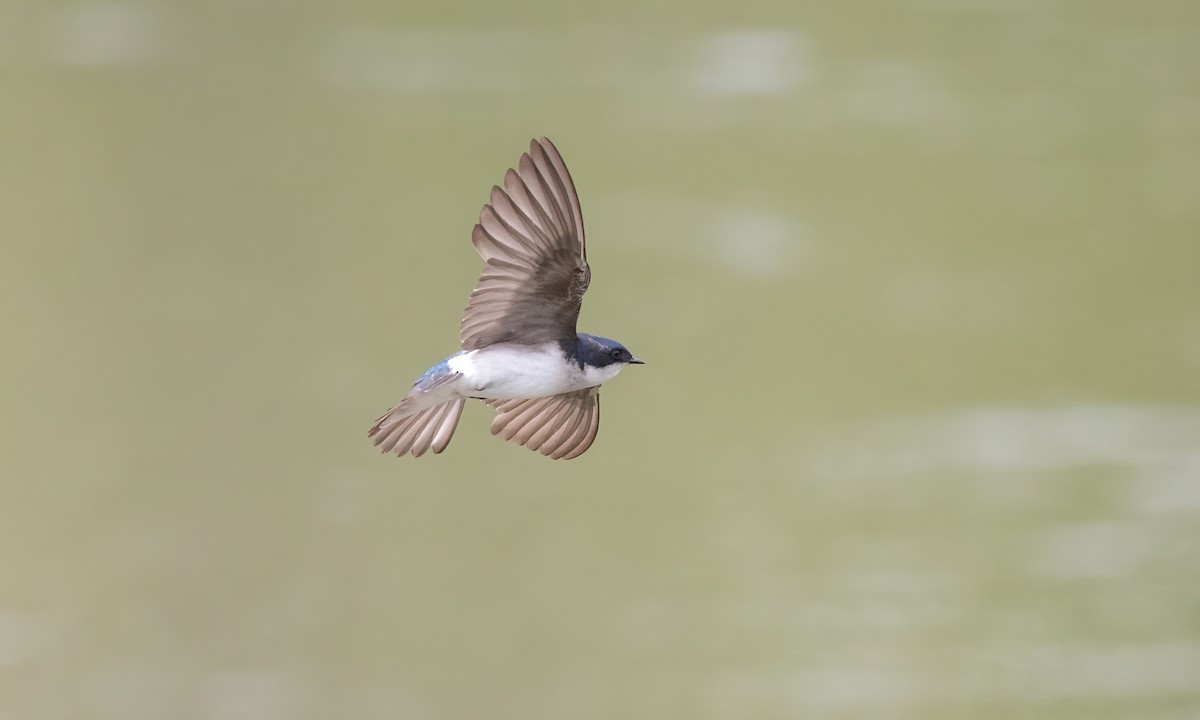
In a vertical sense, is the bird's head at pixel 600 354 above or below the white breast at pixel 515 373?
above

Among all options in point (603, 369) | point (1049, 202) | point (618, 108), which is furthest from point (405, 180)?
point (603, 369)

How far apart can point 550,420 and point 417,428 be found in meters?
0.08

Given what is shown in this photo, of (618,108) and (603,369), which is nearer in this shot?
(603,369)

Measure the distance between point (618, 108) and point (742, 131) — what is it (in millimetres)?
188

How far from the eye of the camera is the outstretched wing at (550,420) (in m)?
0.57

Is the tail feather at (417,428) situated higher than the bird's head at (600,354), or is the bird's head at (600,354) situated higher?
the bird's head at (600,354)

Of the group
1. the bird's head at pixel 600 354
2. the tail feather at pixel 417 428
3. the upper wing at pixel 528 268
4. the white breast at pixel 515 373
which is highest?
the upper wing at pixel 528 268

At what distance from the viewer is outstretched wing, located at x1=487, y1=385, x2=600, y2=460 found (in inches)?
22.4

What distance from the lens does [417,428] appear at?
54 cm

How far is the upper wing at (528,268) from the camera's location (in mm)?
515

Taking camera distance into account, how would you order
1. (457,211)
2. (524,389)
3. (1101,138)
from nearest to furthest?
(524,389)
(457,211)
(1101,138)

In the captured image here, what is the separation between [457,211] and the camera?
176 cm

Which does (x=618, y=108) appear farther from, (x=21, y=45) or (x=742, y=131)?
(x=21, y=45)

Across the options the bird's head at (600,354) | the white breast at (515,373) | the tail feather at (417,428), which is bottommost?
the tail feather at (417,428)
